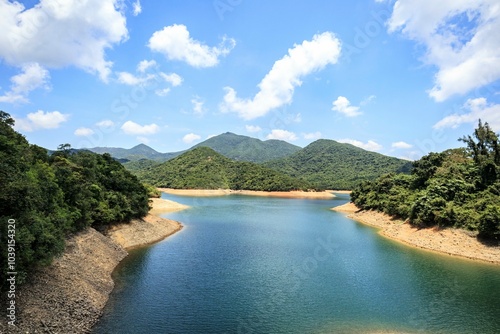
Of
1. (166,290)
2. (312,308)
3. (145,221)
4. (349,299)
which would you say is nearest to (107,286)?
(166,290)

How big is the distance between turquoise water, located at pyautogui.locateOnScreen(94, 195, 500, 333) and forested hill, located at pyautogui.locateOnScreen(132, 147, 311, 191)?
9439 centimetres

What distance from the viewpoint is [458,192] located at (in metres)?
44.0

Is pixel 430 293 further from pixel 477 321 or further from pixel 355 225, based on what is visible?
pixel 355 225

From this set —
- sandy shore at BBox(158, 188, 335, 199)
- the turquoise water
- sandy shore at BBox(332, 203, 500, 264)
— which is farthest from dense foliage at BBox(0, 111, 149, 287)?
sandy shore at BBox(158, 188, 335, 199)

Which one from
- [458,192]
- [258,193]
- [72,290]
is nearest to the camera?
[72,290]

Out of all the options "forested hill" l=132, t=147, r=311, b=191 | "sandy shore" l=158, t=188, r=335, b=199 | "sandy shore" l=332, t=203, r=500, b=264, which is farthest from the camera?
"forested hill" l=132, t=147, r=311, b=191

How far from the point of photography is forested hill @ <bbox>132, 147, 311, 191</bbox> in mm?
136250

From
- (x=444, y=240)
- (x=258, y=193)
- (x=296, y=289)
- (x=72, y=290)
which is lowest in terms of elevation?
(x=296, y=289)

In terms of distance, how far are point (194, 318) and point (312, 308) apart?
7.36 m

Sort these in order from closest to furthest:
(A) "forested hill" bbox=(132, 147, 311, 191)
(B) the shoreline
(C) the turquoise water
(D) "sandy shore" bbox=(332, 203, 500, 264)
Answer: (B) the shoreline < (C) the turquoise water < (D) "sandy shore" bbox=(332, 203, 500, 264) < (A) "forested hill" bbox=(132, 147, 311, 191)

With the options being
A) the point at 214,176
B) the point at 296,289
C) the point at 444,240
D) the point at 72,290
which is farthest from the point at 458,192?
the point at 214,176

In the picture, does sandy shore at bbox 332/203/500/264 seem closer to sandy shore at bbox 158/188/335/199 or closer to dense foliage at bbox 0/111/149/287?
dense foliage at bbox 0/111/149/287

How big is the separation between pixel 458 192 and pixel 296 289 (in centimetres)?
3164

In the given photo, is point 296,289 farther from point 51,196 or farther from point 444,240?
point 444,240
